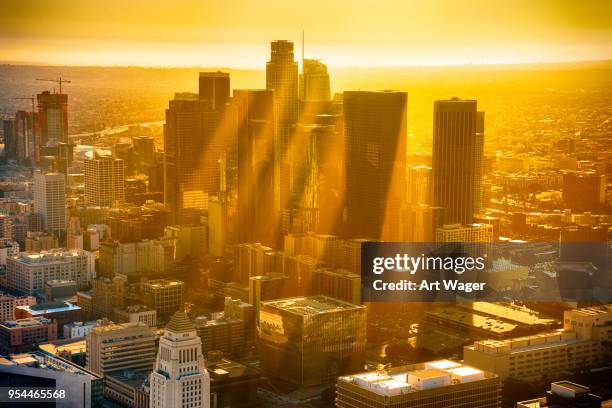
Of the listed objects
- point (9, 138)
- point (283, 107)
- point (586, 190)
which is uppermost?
point (283, 107)

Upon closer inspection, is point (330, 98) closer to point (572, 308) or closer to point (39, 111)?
point (39, 111)

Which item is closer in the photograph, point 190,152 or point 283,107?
Answer: point 283,107

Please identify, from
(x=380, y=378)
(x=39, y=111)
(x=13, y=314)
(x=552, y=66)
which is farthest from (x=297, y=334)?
(x=39, y=111)

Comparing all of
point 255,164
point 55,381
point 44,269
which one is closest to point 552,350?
point 55,381

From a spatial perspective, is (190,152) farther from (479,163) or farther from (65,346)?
(65,346)

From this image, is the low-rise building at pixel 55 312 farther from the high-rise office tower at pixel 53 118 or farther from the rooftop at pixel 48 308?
the high-rise office tower at pixel 53 118
